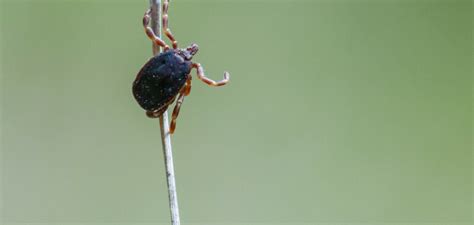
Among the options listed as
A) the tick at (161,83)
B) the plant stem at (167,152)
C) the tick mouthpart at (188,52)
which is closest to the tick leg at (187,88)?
the tick at (161,83)

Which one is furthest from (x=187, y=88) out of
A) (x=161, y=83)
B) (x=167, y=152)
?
(x=167, y=152)

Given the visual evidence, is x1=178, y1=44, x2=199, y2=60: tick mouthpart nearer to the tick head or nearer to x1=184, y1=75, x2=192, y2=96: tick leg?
the tick head

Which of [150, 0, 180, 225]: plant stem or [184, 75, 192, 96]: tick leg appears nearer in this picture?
[150, 0, 180, 225]: plant stem

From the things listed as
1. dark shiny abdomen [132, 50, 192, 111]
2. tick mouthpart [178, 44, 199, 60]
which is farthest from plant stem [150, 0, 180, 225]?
tick mouthpart [178, 44, 199, 60]

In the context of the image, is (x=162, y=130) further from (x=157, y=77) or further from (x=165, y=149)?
(x=157, y=77)

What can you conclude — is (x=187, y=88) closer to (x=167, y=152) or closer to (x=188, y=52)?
(x=188, y=52)

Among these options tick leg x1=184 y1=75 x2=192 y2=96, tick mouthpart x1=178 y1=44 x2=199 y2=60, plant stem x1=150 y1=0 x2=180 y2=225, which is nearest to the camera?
plant stem x1=150 y1=0 x2=180 y2=225

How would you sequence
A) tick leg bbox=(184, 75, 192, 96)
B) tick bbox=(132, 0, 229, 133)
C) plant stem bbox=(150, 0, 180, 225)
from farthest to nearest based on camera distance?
tick leg bbox=(184, 75, 192, 96) → tick bbox=(132, 0, 229, 133) → plant stem bbox=(150, 0, 180, 225)

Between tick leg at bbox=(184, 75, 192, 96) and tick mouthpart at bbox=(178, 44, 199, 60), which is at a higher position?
tick mouthpart at bbox=(178, 44, 199, 60)

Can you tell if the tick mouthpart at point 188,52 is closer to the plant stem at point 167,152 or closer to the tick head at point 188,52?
the tick head at point 188,52
